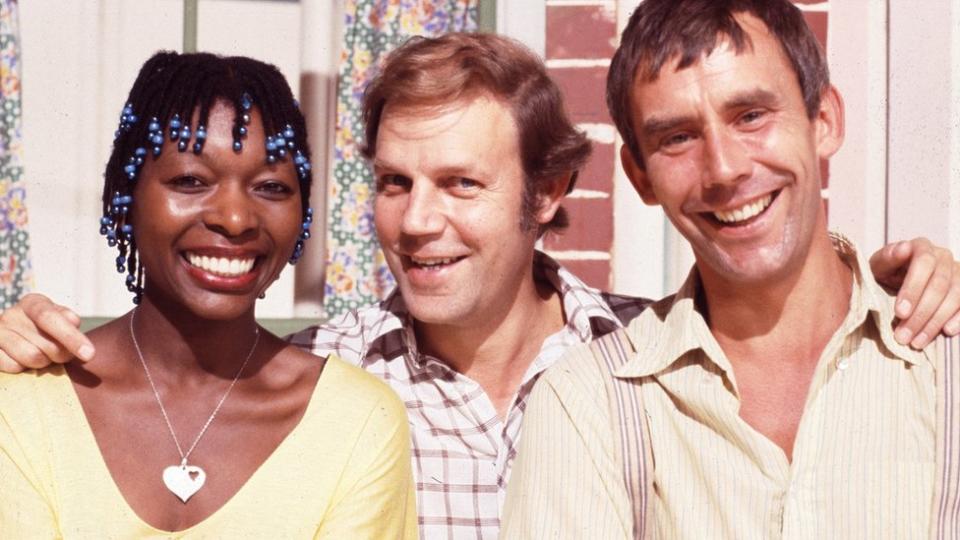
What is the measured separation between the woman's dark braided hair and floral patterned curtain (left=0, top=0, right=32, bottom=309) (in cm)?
139

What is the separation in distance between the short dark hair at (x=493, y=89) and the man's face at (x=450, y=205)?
0.03 m

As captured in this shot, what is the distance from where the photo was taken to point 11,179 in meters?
3.74

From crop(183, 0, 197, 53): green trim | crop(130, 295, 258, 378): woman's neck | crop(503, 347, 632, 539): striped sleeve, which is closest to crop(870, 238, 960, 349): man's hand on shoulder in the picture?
crop(503, 347, 632, 539): striped sleeve

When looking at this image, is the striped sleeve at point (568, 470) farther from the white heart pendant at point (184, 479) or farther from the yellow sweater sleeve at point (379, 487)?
the white heart pendant at point (184, 479)

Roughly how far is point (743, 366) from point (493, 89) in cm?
89

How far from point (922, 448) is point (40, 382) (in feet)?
5.22

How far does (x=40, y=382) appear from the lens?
2.36 m

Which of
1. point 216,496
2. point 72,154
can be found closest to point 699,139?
point 216,496

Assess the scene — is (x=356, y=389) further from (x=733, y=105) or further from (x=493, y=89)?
(x=733, y=105)

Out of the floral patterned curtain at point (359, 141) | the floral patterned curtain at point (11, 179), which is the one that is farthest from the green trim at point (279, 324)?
the floral patterned curtain at point (11, 179)

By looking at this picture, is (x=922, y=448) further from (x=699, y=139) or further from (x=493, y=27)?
(x=493, y=27)

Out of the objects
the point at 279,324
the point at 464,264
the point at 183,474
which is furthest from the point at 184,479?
the point at 279,324

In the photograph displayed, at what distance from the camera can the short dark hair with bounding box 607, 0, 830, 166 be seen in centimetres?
234

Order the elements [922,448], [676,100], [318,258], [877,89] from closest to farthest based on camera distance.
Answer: [922,448], [676,100], [877,89], [318,258]
